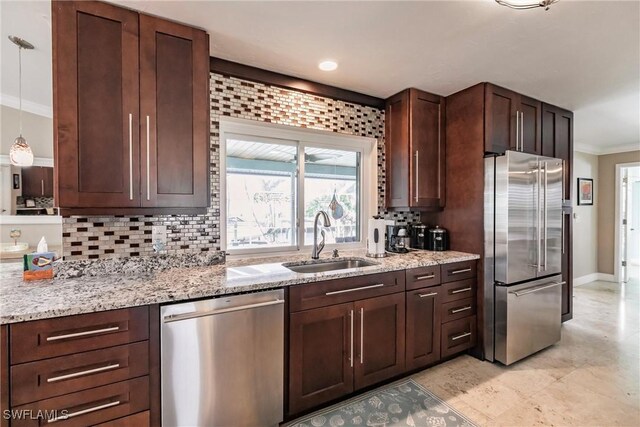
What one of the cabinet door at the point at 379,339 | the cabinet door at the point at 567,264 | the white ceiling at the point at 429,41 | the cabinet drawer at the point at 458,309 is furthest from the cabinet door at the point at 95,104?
the cabinet door at the point at 567,264

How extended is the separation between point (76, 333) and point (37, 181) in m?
1.96

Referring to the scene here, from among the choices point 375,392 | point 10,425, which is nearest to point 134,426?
point 10,425

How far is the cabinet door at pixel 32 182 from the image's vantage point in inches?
96.9

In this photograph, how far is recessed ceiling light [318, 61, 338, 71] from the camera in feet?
7.40

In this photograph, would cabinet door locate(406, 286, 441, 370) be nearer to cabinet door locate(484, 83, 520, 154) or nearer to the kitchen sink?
the kitchen sink

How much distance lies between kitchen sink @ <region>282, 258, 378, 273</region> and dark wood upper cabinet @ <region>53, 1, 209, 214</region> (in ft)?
2.86

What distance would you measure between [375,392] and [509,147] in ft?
7.95

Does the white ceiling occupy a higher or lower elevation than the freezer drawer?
higher

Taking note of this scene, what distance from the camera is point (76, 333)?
A: 4.16 ft

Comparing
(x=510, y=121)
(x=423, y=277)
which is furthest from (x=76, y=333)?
(x=510, y=121)

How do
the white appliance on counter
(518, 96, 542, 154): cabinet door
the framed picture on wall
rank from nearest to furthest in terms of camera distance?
the white appliance on counter < (518, 96, 542, 154): cabinet door < the framed picture on wall

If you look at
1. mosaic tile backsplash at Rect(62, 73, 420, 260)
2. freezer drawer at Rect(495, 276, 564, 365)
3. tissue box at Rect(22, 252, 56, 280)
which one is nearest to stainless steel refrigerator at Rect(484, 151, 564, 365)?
freezer drawer at Rect(495, 276, 564, 365)

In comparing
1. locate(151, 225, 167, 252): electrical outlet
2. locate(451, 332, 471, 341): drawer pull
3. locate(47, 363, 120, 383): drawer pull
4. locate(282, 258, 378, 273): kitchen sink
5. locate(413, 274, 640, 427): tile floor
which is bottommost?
locate(413, 274, 640, 427): tile floor

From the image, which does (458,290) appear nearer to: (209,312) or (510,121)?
(510,121)
